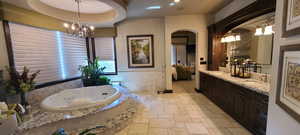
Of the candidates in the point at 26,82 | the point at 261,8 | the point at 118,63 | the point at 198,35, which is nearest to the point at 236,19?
the point at 261,8

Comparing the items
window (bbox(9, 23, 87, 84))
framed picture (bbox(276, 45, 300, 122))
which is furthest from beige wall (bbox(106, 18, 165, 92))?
framed picture (bbox(276, 45, 300, 122))

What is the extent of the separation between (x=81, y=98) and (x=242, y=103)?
12.4 ft

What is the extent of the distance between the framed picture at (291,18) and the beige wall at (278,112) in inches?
1.7

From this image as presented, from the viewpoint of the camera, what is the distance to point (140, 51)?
177 inches

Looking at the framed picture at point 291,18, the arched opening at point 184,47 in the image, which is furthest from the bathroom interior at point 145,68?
the arched opening at point 184,47

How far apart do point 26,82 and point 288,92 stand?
12.0 feet

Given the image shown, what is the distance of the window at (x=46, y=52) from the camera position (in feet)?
8.21

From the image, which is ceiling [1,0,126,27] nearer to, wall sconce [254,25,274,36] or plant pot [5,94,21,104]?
plant pot [5,94,21,104]

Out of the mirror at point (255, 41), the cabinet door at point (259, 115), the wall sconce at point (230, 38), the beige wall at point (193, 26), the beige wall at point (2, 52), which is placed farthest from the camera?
the beige wall at point (193, 26)

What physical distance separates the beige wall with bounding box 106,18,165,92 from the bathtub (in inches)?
50.5

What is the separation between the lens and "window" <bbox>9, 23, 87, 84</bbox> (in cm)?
250

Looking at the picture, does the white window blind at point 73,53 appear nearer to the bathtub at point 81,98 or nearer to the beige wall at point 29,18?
the beige wall at point 29,18

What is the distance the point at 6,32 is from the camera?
228cm

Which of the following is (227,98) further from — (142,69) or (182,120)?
(142,69)
